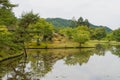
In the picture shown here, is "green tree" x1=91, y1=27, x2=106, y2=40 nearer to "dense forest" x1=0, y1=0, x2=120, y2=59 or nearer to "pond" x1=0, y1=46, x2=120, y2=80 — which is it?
"dense forest" x1=0, y1=0, x2=120, y2=59

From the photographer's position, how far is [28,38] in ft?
185

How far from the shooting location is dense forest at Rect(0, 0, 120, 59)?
4258 centimetres

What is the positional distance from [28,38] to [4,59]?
35.2 ft

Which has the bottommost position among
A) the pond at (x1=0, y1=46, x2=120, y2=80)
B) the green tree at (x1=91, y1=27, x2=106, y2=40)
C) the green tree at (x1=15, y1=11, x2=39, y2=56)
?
the pond at (x1=0, y1=46, x2=120, y2=80)

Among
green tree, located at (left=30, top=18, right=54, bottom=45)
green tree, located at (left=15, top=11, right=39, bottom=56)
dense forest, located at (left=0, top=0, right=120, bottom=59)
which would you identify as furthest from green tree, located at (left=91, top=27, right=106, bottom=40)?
green tree, located at (left=15, top=11, right=39, bottom=56)

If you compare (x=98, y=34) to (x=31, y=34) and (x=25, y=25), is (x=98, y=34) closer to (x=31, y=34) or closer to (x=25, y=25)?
(x=31, y=34)

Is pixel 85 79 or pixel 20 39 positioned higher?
pixel 20 39

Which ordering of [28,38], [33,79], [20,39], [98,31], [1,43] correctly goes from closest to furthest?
1. [33,79]
2. [1,43]
3. [20,39]
4. [28,38]
5. [98,31]

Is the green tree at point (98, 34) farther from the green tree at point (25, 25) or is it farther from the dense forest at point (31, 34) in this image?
the green tree at point (25, 25)

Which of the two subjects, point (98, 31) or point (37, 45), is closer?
point (37, 45)

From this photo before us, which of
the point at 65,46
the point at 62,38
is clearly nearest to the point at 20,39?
the point at 65,46

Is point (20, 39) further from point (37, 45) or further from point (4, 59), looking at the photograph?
point (37, 45)

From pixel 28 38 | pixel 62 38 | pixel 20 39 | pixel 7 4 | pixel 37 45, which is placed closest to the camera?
pixel 7 4

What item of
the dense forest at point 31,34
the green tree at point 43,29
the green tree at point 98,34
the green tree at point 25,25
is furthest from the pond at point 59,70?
the green tree at point 98,34
